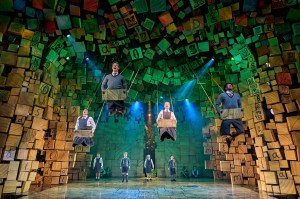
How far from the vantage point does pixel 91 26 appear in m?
6.73

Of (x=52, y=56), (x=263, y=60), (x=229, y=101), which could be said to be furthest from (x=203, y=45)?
(x=52, y=56)

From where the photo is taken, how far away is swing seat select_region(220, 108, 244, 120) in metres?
5.55

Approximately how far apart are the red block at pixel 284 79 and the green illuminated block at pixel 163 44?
10.8 ft

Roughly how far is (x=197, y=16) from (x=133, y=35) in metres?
1.99

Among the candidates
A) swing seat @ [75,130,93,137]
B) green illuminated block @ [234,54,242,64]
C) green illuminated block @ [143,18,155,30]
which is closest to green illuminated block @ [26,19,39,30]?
green illuminated block @ [143,18,155,30]

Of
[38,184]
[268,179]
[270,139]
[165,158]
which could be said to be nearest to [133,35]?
[270,139]

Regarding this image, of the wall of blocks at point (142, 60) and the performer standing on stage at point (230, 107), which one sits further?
the wall of blocks at point (142, 60)

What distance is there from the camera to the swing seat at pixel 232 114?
18.2ft

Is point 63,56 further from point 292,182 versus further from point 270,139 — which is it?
point 292,182

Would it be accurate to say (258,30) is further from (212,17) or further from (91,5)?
(91,5)

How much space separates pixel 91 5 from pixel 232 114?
4.27 meters

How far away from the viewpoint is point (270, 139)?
6441 mm

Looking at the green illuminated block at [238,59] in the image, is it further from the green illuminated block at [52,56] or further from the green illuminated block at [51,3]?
the green illuminated block at [52,56]

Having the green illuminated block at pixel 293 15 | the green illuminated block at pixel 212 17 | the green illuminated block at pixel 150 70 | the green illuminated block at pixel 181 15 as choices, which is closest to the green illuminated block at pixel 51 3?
the green illuminated block at pixel 181 15
